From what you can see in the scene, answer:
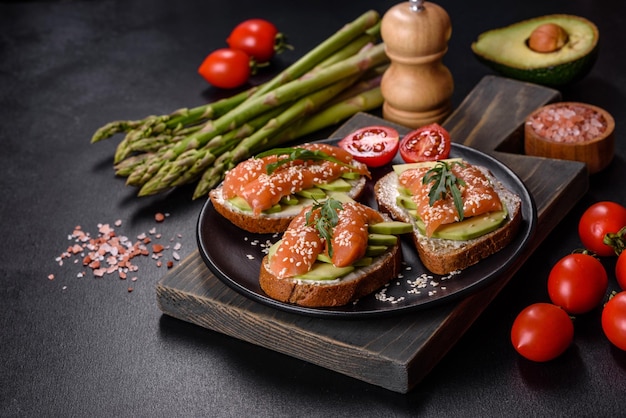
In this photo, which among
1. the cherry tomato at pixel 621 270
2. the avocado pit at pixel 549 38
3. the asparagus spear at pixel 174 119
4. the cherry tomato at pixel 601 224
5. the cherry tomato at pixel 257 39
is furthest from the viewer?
the cherry tomato at pixel 257 39

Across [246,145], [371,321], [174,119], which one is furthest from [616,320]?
[174,119]

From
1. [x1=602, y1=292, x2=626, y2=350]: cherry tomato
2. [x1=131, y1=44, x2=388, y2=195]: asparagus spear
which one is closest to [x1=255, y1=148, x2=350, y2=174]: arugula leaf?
[x1=131, y1=44, x2=388, y2=195]: asparagus spear

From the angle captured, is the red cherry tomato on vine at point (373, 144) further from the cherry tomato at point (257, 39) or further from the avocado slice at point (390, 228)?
the cherry tomato at point (257, 39)

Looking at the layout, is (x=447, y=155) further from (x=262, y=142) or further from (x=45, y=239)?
(x=45, y=239)

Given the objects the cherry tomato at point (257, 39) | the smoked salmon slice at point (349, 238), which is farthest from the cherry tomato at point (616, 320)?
the cherry tomato at point (257, 39)

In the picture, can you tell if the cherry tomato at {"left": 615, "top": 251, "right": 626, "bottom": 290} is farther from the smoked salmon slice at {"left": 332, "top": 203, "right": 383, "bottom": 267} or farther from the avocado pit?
the avocado pit

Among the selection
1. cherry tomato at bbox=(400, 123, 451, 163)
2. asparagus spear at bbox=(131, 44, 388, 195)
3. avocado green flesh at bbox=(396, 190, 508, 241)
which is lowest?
asparagus spear at bbox=(131, 44, 388, 195)
